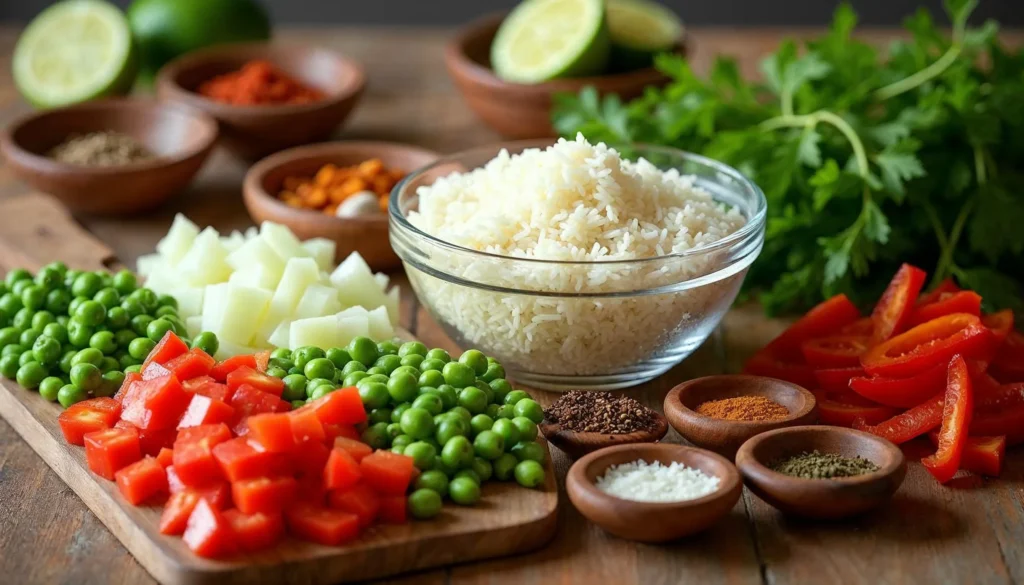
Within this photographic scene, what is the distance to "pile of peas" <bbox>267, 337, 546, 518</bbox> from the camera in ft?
6.98

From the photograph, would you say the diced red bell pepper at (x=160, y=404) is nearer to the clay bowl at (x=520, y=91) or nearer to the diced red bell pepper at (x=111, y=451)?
the diced red bell pepper at (x=111, y=451)

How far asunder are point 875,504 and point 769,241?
119 cm

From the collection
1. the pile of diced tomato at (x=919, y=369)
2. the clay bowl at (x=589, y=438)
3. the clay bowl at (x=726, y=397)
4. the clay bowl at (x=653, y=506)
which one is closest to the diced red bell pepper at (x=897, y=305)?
the pile of diced tomato at (x=919, y=369)

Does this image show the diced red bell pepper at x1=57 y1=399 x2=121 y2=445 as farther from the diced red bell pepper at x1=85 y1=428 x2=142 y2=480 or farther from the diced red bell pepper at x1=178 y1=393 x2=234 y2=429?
the diced red bell pepper at x1=178 y1=393 x2=234 y2=429

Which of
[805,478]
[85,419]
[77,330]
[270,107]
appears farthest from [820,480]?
[270,107]

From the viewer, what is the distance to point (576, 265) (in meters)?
2.40

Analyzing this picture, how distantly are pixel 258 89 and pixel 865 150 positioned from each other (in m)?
2.17

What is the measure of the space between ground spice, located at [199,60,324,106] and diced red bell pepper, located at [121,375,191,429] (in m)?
2.07

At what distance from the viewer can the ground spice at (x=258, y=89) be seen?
13.5ft

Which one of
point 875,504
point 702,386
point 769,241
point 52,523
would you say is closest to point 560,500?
point 702,386

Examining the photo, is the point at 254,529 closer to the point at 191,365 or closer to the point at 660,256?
the point at 191,365

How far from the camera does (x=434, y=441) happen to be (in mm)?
2188

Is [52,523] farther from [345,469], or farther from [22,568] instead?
[345,469]

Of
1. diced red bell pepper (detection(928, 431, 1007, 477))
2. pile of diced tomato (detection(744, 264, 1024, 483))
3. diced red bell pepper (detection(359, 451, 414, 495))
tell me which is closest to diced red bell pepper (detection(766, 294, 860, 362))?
pile of diced tomato (detection(744, 264, 1024, 483))
